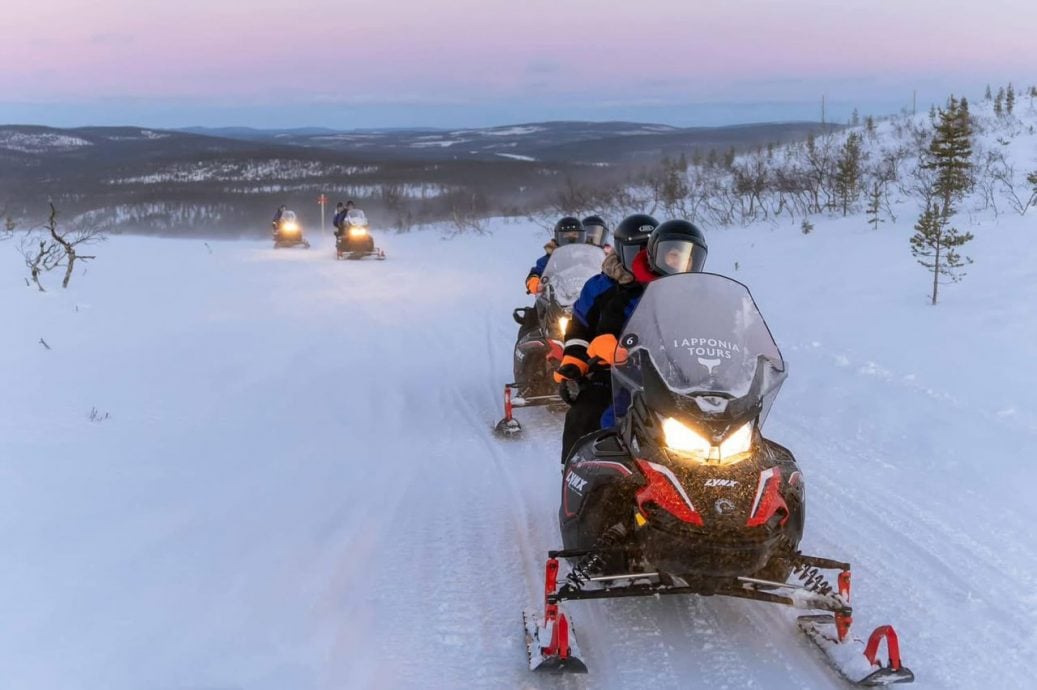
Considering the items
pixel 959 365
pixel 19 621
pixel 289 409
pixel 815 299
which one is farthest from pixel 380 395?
pixel 815 299

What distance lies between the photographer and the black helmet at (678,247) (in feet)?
13.5

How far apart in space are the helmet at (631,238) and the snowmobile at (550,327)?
249 cm

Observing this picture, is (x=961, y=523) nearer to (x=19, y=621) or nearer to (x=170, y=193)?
(x=19, y=621)

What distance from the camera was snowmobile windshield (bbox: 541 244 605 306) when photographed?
24.3ft

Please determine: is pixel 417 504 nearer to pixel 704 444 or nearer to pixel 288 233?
pixel 704 444

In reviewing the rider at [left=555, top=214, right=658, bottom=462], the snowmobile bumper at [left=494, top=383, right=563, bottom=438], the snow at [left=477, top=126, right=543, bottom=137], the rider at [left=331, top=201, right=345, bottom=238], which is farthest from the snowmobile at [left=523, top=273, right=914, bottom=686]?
the snow at [left=477, top=126, right=543, bottom=137]

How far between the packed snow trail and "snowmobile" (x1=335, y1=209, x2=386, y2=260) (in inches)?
492

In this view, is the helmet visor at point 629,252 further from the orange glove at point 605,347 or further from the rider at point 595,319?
the orange glove at point 605,347

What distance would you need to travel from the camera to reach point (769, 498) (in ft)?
10.7

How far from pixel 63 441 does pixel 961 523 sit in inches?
238

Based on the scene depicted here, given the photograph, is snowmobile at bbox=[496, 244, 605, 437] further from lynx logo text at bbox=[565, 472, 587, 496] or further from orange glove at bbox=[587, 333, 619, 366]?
lynx logo text at bbox=[565, 472, 587, 496]

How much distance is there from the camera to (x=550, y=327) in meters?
7.46

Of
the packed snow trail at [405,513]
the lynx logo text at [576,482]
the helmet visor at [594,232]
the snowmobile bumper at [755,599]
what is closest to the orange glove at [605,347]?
the lynx logo text at [576,482]

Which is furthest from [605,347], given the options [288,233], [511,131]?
[511,131]
